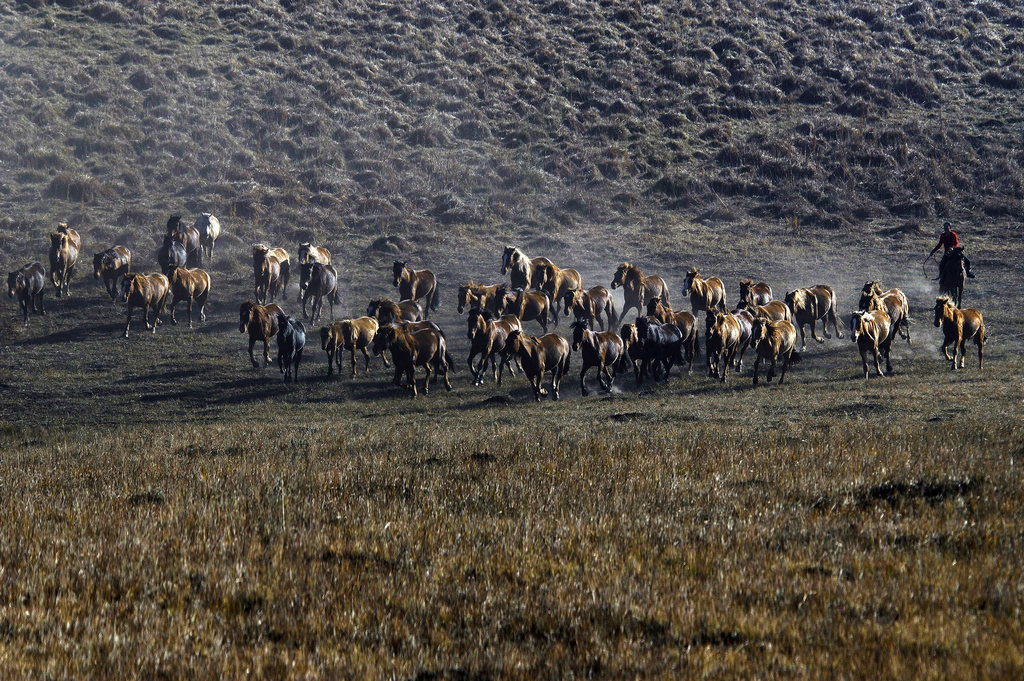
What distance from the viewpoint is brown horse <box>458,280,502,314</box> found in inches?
1065

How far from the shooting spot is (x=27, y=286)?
2672 centimetres

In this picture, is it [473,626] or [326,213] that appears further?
[326,213]


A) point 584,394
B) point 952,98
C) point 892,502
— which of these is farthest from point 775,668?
point 952,98

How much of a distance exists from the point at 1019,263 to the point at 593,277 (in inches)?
646

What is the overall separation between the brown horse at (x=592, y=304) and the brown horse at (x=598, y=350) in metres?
5.29

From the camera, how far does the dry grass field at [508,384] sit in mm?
5848

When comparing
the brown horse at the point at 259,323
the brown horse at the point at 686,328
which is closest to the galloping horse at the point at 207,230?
the brown horse at the point at 259,323

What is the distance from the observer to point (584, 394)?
813 inches

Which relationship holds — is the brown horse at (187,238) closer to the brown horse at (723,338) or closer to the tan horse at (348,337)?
the tan horse at (348,337)

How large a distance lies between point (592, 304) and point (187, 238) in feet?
46.6

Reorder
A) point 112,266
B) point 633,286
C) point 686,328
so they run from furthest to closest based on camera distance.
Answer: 1. point 112,266
2. point 633,286
3. point 686,328

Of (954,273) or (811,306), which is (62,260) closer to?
(811,306)

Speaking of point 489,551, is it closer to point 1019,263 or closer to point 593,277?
point 593,277

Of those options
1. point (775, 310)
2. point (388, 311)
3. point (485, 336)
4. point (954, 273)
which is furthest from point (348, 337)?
point (954, 273)
